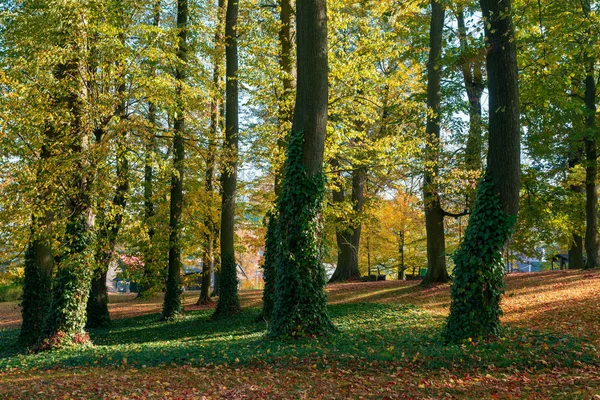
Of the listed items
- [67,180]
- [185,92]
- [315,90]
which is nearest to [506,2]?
[315,90]

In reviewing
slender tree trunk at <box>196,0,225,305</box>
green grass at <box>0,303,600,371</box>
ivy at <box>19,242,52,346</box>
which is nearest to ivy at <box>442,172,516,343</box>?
green grass at <box>0,303,600,371</box>

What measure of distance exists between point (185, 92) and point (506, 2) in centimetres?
828

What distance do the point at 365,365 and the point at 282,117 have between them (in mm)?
7725

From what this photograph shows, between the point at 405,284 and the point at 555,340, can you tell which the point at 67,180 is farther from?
the point at 405,284

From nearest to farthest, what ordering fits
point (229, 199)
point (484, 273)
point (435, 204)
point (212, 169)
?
point (484, 273)
point (229, 199)
point (435, 204)
point (212, 169)

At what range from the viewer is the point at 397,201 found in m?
27.7

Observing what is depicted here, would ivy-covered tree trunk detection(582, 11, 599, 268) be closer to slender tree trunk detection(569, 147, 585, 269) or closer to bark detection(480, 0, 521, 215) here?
slender tree trunk detection(569, 147, 585, 269)

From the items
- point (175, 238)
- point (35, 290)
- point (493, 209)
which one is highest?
point (175, 238)

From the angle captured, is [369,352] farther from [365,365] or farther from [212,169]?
[212,169]

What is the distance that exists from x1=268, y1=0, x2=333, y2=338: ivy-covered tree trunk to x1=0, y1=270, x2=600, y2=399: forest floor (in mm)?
570

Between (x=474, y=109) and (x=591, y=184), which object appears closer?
(x=591, y=184)

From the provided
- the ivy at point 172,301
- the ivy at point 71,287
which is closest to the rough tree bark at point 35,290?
the ivy at point 71,287

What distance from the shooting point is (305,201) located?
948cm

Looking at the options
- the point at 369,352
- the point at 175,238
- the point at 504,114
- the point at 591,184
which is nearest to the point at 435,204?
the point at 591,184
